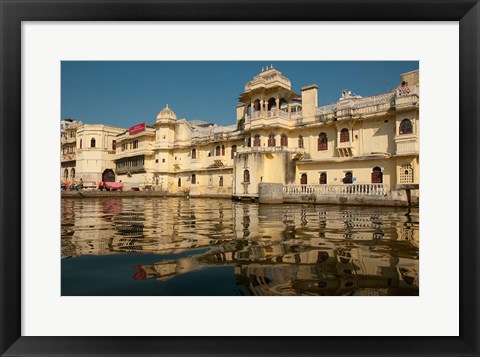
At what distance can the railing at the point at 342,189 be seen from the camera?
13.2m

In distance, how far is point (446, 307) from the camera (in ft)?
7.68

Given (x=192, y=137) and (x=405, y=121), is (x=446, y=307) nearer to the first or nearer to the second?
(x=405, y=121)

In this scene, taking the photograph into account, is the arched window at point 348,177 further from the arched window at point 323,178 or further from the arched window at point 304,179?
the arched window at point 304,179

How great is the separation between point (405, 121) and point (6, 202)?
17.0 m

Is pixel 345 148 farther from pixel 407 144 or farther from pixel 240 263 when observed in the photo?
pixel 240 263

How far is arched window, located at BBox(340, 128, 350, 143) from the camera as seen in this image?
61.0 feet

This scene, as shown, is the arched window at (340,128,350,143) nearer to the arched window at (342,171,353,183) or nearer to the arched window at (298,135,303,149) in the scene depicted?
the arched window at (342,171,353,183)

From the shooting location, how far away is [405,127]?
15.8 metres

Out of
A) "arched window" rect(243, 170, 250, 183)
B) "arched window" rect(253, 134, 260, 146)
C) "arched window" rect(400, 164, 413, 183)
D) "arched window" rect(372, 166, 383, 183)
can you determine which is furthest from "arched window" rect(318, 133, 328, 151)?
"arched window" rect(400, 164, 413, 183)

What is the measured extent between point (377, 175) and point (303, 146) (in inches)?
208

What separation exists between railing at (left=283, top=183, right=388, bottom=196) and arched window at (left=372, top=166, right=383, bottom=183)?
9.19 feet
